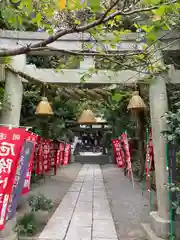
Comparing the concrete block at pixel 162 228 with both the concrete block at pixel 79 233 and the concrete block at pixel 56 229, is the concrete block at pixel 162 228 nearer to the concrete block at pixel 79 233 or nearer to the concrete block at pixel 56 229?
the concrete block at pixel 79 233

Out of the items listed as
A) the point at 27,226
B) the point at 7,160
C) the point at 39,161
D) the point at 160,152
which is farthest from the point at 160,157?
the point at 39,161

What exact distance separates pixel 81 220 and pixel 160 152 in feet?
8.64

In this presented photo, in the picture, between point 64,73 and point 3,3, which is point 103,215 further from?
point 3,3

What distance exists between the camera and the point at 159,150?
15.7ft

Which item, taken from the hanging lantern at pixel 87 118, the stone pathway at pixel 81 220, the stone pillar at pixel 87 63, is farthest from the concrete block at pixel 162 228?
the stone pillar at pixel 87 63

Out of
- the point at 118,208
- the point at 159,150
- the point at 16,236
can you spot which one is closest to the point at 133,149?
the point at 118,208

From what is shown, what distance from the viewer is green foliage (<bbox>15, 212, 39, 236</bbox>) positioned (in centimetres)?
473

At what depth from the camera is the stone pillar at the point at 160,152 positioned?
4590 mm

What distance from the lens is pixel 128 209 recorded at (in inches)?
279

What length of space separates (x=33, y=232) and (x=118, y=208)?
3051mm

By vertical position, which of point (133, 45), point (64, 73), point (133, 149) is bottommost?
point (133, 149)

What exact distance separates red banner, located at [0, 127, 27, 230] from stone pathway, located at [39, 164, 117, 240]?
65.4 inches

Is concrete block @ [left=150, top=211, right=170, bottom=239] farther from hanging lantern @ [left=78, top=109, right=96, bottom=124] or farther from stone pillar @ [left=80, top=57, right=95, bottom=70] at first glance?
stone pillar @ [left=80, top=57, right=95, bottom=70]

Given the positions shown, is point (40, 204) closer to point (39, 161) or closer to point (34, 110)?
point (39, 161)
